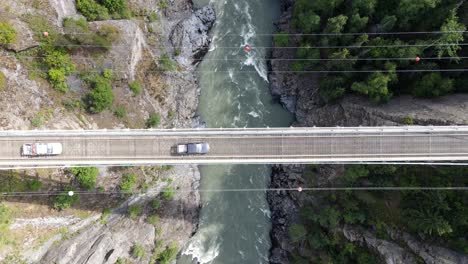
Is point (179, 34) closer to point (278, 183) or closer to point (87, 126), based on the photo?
point (87, 126)

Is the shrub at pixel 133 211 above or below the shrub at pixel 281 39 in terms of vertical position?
below

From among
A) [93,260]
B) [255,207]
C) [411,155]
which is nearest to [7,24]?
[93,260]

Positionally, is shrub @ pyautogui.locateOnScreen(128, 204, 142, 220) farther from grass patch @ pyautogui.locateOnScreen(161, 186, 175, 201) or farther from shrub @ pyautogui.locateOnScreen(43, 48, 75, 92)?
shrub @ pyautogui.locateOnScreen(43, 48, 75, 92)

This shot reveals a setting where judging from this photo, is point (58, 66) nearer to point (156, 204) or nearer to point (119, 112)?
point (119, 112)

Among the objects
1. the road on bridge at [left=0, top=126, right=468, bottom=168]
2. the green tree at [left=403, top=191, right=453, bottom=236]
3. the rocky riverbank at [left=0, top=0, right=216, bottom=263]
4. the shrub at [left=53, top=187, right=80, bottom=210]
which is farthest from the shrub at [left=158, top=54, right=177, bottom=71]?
the green tree at [left=403, top=191, right=453, bottom=236]

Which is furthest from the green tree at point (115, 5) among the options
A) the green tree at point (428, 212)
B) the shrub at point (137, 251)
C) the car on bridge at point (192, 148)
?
the green tree at point (428, 212)

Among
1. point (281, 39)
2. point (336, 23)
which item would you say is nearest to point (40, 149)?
point (281, 39)

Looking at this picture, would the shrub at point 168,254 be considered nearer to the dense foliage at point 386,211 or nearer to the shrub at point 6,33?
the dense foliage at point 386,211
